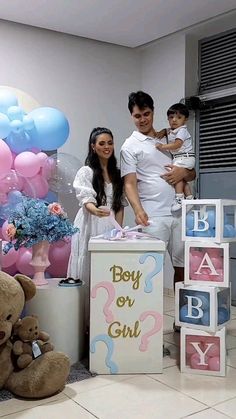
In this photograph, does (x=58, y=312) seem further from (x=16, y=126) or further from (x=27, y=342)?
(x=16, y=126)

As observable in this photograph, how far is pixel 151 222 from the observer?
2678 millimetres

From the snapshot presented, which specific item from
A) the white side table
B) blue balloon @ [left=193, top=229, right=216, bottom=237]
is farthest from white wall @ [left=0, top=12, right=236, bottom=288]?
blue balloon @ [left=193, top=229, right=216, bottom=237]

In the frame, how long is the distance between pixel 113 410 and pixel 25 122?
2.06 m

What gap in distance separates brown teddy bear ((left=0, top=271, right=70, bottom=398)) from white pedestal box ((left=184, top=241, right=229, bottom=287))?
801 millimetres

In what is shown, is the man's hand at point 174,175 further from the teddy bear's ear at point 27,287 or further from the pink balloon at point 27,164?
the teddy bear's ear at point 27,287

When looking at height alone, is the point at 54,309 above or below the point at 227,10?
below

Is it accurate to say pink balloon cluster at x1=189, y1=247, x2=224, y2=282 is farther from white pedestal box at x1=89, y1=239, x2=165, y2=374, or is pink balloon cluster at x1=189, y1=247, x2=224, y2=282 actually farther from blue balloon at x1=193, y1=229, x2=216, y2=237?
white pedestal box at x1=89, y1=239, x2=165, y2=374

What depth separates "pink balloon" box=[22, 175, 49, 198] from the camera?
321 cm

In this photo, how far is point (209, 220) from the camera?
2307 mm

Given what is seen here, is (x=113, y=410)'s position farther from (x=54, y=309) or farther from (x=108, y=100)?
(x=108, y=100)

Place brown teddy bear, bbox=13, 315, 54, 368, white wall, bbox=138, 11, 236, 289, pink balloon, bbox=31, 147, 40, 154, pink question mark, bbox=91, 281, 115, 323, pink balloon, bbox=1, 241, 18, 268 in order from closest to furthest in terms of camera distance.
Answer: brown teddy bear, bbox=13, 315, 54, 368 → pink question mark, bbox=91, 281, 115, 323 → pink balloon, bbox=1, 241, 18, 268 → pink balloon, bbox=31, 147, 40, 154 → white wall, bbox=138, 11, 236, 289

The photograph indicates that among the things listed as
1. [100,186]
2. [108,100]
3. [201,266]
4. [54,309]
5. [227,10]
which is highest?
[227,10]

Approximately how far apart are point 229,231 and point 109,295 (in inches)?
28.8

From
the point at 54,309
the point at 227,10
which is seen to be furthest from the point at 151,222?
the point at 227,10
